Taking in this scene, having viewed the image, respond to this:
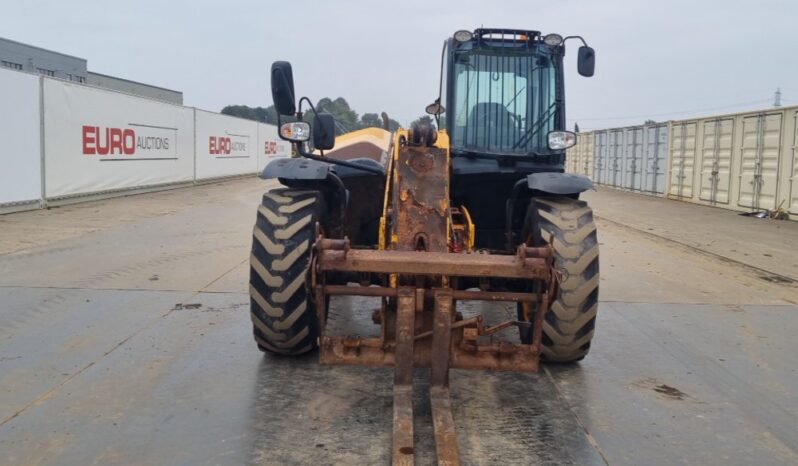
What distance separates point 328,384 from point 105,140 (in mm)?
15214

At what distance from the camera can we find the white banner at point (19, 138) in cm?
1385

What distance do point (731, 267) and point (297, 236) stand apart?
7623mm

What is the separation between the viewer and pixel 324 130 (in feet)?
A: 17.4

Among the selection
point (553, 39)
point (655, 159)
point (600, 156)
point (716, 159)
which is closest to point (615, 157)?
point (600, 156)

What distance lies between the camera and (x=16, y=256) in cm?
962

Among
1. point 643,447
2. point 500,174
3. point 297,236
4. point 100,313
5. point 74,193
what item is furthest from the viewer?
point 74,193

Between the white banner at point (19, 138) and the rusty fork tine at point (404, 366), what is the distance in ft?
40.6

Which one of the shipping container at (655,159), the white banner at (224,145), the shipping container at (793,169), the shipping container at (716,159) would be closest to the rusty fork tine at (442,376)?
the shipping container at (793,169)

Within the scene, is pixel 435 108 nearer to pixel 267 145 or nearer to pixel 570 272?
pixel 570 272

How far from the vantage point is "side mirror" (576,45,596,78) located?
603 cm

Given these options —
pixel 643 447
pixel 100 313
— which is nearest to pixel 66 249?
pixel 100 313

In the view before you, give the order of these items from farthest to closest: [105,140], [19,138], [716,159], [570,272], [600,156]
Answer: [600,156]
[716,159]
[105,140]
[19,138]
[570,272]

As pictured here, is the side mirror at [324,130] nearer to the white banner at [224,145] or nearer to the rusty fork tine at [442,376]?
the rusty fork tine at [442,376]

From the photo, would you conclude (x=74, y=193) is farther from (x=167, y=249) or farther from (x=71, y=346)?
(x=71, y=346)
